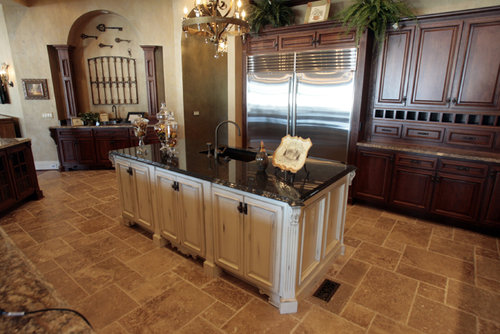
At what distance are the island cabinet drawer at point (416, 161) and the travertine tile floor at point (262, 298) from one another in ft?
2.30

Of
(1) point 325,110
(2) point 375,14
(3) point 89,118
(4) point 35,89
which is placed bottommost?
(3) point 89,118

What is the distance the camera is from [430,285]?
2398 mm

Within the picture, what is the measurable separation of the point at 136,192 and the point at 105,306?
123cm

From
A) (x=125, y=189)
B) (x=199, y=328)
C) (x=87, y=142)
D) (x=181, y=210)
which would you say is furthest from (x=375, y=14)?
(x=87, y=142)

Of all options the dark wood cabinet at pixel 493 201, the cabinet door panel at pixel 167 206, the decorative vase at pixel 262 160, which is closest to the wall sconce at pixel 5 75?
the cabinet door panel at pixel 167 206

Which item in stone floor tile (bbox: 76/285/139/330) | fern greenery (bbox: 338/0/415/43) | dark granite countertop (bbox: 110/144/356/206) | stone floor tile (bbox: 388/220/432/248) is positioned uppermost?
fern greenery (bbox: 338/0/415/43)

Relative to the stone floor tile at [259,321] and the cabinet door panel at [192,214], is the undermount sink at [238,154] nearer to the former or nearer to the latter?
the cabinet door panel at [192,214]

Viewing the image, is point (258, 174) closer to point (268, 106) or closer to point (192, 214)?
point (192, 214)

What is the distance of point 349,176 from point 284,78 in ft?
7.52

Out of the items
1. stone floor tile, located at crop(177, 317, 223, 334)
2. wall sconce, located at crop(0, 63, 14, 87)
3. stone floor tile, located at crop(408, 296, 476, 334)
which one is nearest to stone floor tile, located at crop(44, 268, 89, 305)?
stone floor tile, located at crop(177, 317, 223, 334)

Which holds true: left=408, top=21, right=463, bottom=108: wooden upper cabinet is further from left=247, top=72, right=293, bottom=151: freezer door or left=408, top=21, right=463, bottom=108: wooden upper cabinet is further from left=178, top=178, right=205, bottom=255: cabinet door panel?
left=178, top=178, right=205, bottom=255: cabinet door panel

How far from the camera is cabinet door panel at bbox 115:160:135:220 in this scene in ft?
10.3

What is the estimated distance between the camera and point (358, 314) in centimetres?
208

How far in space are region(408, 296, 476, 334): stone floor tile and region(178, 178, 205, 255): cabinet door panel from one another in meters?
1.70
